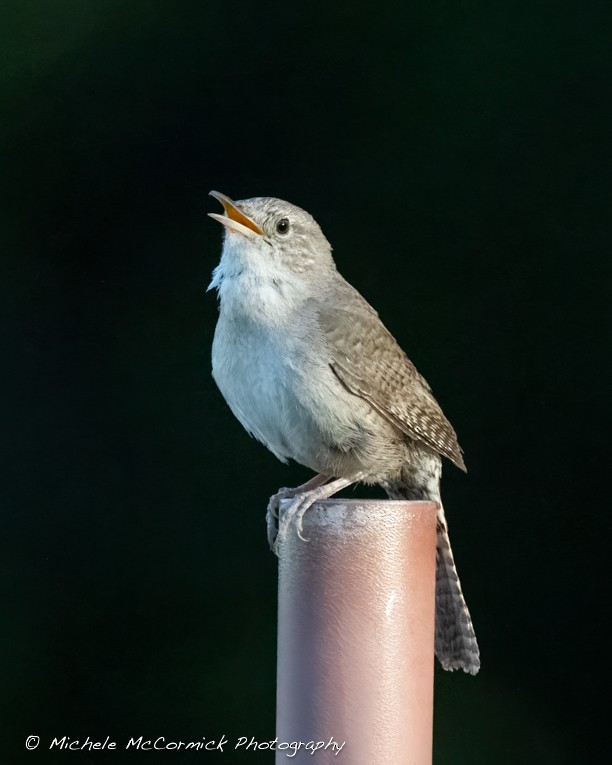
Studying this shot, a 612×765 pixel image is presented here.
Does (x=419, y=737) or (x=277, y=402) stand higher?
(x=277, y=402)

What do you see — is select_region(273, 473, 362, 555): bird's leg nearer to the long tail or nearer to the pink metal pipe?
the pink metal pipe

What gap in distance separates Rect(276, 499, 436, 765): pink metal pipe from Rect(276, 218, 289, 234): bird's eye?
76cm

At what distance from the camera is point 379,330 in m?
2.96

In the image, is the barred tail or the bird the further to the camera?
the barred tail

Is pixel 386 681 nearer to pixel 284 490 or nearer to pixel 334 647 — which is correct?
pixel 334 647

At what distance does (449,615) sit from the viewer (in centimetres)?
288

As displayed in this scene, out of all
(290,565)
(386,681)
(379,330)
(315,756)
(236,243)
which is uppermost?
(236,243)

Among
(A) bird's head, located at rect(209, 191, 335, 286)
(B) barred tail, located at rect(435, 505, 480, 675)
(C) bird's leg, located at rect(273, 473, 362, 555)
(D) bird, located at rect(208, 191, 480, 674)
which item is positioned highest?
(A) bird's head, located at rect(209, 191, 335, 286)

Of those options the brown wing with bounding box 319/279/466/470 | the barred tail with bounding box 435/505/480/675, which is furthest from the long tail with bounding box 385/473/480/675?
the brown wing with bounding box 319/279/466/470

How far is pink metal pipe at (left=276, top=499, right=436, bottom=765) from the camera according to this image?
7.63 feet

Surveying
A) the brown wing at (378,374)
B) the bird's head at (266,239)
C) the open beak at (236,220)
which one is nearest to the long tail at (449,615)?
the brown wing at (378,374)

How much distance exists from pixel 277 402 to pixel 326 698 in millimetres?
678


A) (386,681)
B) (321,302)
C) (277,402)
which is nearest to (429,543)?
(386,681)

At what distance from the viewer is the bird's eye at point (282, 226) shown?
9.19ft
